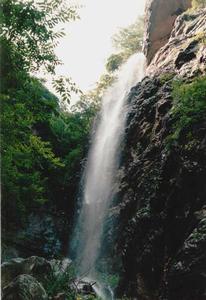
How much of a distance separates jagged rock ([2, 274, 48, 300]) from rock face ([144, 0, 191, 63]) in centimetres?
1728

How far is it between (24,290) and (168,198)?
4253mm

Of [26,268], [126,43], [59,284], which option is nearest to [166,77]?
[26,268]

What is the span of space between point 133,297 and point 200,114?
5001 mm

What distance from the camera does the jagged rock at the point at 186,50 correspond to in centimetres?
1381

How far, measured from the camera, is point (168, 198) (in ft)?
32.4

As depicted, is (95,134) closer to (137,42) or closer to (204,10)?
(204,10)

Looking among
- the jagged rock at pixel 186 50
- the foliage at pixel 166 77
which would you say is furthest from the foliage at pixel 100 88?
the foliage at pixel 166 77

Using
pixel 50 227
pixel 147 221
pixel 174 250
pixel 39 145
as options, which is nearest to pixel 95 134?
pixel 50 227

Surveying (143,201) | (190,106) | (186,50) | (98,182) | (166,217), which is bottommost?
(166,217)

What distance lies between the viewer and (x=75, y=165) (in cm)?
2105

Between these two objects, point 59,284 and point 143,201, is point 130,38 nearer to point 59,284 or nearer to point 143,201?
point 143,201

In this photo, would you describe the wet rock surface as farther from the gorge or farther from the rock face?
the rock face

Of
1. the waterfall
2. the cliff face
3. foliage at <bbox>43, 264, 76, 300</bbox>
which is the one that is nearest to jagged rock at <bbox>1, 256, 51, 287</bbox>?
foliage at <bbox>43, 264, 76, 300</bbox>

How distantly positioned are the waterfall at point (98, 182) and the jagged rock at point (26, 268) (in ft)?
14.2
